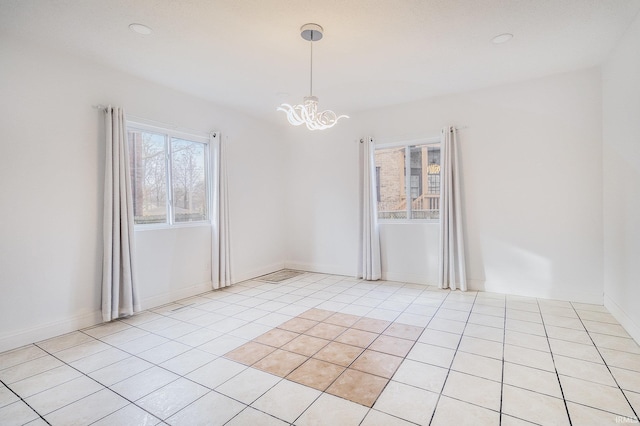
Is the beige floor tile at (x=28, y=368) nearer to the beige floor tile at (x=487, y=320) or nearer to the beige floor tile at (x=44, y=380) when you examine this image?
the beige floor tile at (x=44, y=380)

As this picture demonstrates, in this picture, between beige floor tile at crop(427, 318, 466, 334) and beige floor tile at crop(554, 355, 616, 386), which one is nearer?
beige floor tile at crop(554, 355, 616, 386)

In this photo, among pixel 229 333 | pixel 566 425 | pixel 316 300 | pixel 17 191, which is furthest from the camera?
pixel 316 300

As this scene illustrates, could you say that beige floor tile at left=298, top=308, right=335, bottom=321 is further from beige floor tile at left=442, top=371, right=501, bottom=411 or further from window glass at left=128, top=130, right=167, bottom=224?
window glass at left=128, top=130, right=167, bottom=224

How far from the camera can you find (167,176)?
4.15 meters

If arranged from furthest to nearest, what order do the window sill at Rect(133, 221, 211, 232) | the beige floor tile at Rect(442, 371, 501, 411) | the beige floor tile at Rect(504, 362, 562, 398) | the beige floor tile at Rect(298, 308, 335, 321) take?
the window sill at Rect(133, 221, 211, 232)
the beige floor tile at Rect(298, 308, 335, 321)
the beige floor tile at Rect(504, 362, 562, 398)
the beige floor tile at Rect(442, 371, 501, 411)

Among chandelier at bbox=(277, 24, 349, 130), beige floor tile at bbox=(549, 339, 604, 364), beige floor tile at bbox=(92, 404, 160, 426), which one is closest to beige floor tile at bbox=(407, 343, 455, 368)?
beige floor tile at bbox=(549, 339, 604, 364)

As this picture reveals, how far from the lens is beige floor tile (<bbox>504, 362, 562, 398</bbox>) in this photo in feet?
6.68

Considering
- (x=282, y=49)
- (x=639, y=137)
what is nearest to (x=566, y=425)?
(x=639, y=137)

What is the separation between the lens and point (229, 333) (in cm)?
306

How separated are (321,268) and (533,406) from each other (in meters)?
4.07

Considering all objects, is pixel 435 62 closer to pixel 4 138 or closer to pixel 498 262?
pixel 498 262

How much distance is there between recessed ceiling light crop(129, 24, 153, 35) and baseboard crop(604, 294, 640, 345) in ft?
16.5

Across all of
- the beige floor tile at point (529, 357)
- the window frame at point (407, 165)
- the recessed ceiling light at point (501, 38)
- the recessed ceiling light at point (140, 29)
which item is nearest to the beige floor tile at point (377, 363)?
the beige floor tile at point (529, 357)

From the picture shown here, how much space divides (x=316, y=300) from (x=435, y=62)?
322 centimetres
